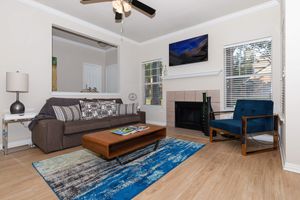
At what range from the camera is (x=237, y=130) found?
244 cm

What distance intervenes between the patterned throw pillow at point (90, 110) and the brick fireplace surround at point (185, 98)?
2088 mm

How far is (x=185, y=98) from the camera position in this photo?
4281 mm

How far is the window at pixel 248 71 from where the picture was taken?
313cm

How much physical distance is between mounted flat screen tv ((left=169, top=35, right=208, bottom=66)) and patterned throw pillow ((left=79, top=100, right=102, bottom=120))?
2.41 meters

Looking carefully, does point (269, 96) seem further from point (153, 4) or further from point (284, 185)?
point (153, 4)

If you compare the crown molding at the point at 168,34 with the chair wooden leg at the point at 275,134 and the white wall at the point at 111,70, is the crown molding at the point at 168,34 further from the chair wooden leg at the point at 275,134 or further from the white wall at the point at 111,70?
the chair wooden leg at the point at 275,134

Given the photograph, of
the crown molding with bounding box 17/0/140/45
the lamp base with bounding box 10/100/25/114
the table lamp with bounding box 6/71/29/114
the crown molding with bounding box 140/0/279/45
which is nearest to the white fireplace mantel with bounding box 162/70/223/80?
the crown molding with bounding box 140/0/279/45

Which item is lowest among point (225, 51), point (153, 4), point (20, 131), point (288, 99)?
point (20, 131)

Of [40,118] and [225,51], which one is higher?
[225,51]

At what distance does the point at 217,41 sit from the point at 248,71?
1013mm

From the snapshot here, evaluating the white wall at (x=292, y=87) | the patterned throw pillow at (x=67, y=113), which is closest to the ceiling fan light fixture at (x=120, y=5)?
the patterned throw pillow at (x=67, y=113)

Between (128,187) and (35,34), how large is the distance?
336 centimetres

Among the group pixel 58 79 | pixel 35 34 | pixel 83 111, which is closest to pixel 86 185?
pixel 83 111

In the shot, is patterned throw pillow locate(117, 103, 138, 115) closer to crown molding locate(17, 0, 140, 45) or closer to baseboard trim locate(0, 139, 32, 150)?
baseboard trim locate(0, 139, 32, 150)
